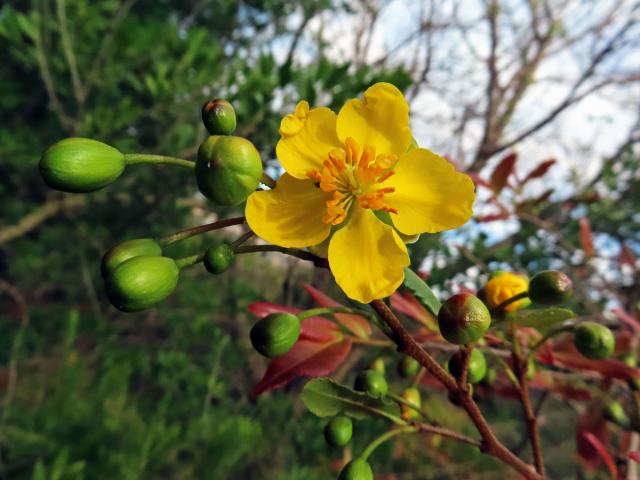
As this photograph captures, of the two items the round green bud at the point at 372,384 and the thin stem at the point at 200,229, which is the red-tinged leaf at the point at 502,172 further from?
the thin stem at the point at 200,229

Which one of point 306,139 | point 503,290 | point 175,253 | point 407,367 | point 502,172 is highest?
point 306,139

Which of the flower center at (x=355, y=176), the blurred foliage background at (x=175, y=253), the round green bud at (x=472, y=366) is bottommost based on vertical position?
the blurred foliage background at (x=175, y=253)

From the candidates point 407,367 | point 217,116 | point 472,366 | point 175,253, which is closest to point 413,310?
point 407,367

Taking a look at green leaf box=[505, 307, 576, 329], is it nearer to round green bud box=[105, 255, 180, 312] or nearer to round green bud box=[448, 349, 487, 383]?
round green bud box=[448, 349, 487, 383]

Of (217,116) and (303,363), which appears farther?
(303,363)

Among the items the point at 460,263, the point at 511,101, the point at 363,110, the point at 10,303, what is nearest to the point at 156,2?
the point at 10,303

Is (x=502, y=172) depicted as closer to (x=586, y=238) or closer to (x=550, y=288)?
(x=586, y=238)

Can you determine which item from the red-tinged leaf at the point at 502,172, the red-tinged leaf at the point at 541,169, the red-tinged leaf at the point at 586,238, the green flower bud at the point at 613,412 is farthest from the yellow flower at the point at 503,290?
the red-tinged leaf at the point at 586,238
